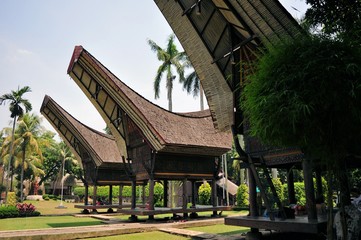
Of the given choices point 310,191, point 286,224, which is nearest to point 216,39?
point 310,191

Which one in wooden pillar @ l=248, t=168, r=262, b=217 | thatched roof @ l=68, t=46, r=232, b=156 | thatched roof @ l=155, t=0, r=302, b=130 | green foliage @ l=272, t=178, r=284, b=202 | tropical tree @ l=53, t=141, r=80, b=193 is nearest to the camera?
thatched roof @ l=155, t=0, r=302, b=130

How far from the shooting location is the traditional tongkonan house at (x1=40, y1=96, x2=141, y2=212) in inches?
785

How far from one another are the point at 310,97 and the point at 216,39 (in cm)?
570

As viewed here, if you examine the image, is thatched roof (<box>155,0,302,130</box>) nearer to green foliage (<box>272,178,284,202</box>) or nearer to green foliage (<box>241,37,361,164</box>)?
green foliage (<box>241,37,361,164</box>)

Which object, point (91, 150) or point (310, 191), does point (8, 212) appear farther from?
point (310, 191)

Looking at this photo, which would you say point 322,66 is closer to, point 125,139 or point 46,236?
point 46,236

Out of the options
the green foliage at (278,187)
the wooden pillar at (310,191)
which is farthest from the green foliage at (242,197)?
the wooden pillar at (310,191)

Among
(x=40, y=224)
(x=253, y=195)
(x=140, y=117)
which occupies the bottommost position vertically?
(x=40, y=224)

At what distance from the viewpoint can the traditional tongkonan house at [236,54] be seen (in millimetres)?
6480

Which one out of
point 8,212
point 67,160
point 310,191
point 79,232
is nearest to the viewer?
point 310,191

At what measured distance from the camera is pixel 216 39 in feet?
29.1

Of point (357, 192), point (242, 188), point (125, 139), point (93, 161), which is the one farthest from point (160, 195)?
point (357, 192)

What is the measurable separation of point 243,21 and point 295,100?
4461mm

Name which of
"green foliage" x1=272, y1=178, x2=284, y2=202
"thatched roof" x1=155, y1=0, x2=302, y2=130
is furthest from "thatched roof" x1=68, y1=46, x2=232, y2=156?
"green foliage" x1=272, y1=178, x2=284, y2=202
